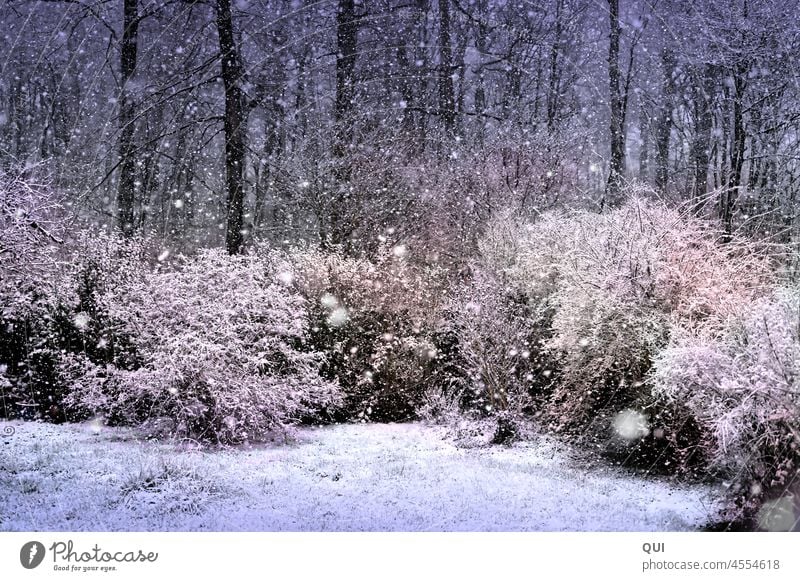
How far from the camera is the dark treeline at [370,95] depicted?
6469 millimetres

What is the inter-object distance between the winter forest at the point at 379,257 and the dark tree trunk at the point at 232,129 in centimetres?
3

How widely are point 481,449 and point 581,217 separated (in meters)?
2.84

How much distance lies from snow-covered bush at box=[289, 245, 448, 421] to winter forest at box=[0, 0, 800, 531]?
3 cm


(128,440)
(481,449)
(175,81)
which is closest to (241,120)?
(175,81)

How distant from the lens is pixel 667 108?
6758mm

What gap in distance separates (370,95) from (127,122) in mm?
2476

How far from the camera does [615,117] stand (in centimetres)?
718

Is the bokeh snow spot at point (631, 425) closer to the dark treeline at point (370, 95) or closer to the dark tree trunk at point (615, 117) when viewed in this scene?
the dark treeline at point (370, 95)

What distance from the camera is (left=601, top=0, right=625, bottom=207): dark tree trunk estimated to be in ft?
22.2

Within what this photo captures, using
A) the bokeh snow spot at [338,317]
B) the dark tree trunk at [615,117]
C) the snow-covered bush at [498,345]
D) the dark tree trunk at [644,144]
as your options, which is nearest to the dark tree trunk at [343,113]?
the bokeh snow spot at [338,317]
